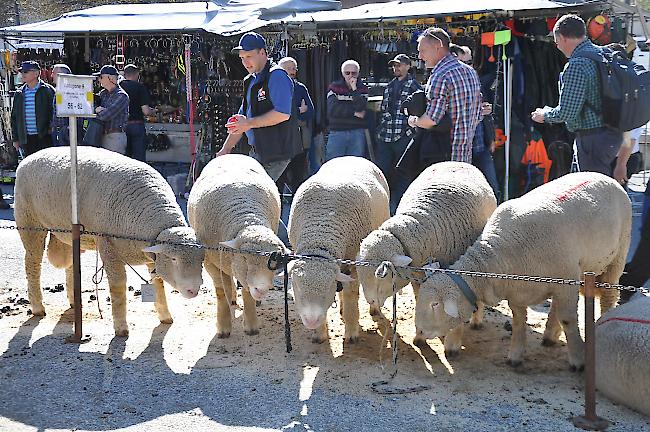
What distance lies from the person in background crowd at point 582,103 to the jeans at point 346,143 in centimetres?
392

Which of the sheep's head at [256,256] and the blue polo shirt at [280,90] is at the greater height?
the blue polo shirt at [280,90]

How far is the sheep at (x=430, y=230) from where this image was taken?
502 centimetres

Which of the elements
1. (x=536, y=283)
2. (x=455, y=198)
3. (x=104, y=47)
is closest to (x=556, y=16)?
(x=455, y=198)

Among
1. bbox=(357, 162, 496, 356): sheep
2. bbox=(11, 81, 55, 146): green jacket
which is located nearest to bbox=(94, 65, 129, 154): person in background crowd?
bbox=(11, 81, 55, 146): green jacket

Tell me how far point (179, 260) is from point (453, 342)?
1.94 meters

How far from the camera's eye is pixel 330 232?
207 inches

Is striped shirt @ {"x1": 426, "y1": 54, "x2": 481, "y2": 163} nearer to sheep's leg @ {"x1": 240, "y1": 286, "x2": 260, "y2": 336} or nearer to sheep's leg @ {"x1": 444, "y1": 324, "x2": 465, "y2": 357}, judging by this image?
sheep's leg @ {"x1": 444, "y1": 324, "x2": 465, "y2": 357}

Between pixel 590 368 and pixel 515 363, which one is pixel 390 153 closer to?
pixel 515 363

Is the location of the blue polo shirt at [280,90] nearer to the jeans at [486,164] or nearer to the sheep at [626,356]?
the jeans at [486,164]

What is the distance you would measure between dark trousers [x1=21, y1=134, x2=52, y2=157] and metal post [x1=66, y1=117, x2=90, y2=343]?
5866 millimetres

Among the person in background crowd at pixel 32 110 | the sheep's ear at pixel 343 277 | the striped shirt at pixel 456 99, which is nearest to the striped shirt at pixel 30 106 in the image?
the person in background crowd at pixel 32 110

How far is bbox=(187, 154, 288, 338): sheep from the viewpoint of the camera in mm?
5219

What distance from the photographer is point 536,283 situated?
15.9 feet

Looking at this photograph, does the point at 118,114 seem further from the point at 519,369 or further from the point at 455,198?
the point at 519,369
